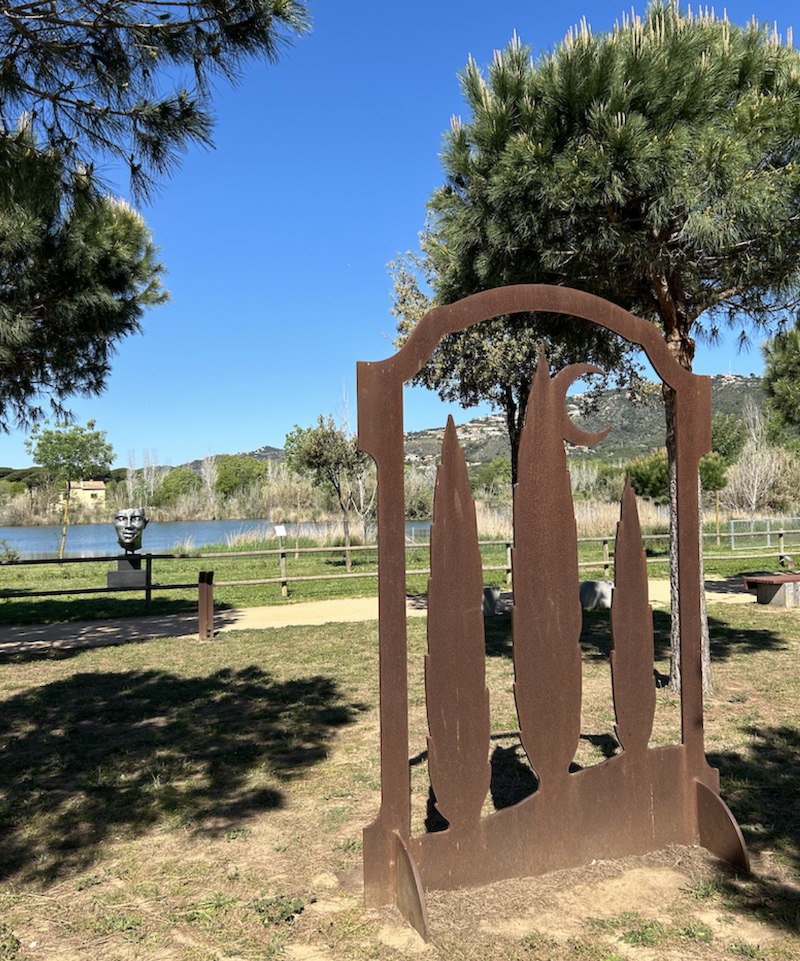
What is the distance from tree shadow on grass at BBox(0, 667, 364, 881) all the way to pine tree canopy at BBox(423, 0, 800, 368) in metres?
3.68

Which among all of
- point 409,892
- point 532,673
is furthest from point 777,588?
A: point 409,892

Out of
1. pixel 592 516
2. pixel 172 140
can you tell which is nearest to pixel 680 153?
pixel 172 140

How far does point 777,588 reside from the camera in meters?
10.6

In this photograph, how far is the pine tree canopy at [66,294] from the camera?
721cm

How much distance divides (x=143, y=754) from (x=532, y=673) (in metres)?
2.88

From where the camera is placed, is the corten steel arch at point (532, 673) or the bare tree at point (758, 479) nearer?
the corten steel arch at point (532, 673)

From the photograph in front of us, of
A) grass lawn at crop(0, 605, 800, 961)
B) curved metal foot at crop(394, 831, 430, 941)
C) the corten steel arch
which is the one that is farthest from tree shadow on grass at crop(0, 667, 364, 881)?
the corten steel arch

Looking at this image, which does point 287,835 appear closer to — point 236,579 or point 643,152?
point 643,152

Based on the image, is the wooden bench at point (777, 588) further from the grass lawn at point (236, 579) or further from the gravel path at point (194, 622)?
the grass lawn at point (236, 579)

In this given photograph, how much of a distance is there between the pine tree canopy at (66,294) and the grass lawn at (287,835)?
11.4 ft

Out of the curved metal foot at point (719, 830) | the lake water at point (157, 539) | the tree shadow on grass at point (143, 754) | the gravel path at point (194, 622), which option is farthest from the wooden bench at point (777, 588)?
the lake water at point (157, 539)

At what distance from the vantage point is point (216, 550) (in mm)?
21312

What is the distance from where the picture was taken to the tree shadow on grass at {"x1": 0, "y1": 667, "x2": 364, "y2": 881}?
3.61m

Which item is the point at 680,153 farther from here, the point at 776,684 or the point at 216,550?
the point at 216,550
